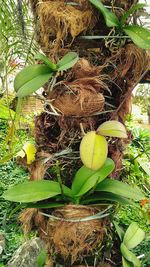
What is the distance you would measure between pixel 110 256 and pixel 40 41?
19.3 inches

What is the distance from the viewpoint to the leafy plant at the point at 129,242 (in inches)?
35.1

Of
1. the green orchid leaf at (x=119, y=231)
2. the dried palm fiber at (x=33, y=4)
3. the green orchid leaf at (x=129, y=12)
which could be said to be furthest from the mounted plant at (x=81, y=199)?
the dried palm fiber at (x=33, y=4)

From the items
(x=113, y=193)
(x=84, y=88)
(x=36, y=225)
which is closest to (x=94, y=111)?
(x=84, y=88)

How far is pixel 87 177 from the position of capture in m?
0.80

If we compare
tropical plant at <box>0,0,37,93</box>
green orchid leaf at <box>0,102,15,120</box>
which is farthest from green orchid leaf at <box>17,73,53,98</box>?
tropical plant at <box>0,0,37,93</box>

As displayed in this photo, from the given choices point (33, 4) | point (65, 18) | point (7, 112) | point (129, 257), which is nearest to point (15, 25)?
point (33, 4)

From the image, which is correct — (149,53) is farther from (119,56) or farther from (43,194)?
(43,194)

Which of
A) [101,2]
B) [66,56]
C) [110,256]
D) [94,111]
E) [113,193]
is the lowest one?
[110,256]

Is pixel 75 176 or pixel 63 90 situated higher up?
pixel 63 90

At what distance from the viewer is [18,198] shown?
79 cm

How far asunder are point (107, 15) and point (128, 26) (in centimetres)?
6

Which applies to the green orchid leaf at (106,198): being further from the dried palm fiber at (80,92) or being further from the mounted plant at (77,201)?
the dried palm fiber at (80,92)

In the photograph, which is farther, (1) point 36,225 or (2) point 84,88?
(1) point 36,225

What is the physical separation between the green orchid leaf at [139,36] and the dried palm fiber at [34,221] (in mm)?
395
